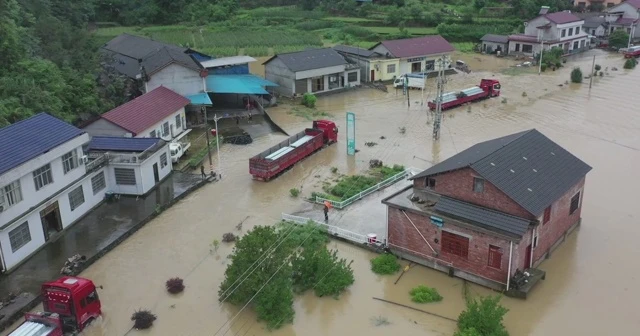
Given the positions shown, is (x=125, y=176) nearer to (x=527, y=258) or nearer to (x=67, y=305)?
(x=67, y=305)

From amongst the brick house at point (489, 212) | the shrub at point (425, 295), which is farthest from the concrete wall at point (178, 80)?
the shrub at point (425, 295)

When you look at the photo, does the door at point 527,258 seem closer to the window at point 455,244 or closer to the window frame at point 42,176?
the window at point 455,244

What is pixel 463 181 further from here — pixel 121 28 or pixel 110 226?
pixel 121 28

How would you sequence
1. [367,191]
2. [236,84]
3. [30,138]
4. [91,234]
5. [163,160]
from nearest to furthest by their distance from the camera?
[30,138] < [91,234] < [367,191] < [163,160] < [236,84]

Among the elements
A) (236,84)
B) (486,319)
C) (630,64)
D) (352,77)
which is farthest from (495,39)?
(486,319)

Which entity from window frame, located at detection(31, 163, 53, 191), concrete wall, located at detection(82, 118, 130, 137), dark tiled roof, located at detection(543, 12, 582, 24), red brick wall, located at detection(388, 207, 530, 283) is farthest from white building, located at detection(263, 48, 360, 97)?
red brick wall, located at detection(388, 207, 530, 283)

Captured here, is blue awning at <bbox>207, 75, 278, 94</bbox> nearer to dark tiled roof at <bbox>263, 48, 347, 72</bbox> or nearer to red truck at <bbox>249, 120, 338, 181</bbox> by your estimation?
dark tiled roof at <bbox>263, 48, 347, 72</bbox>
